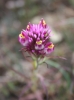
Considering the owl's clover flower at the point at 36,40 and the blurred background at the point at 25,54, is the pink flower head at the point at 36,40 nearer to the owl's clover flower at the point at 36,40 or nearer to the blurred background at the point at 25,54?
the owl's clover flower at the point at 36,40

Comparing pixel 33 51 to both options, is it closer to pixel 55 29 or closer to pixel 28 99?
pixel 28 99

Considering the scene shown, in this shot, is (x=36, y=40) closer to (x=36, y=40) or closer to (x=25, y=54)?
(x=36, y=40)

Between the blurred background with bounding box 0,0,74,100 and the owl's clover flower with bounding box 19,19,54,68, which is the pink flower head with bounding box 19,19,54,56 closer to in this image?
the owl's clover flower with bounding box 19,19,54,68

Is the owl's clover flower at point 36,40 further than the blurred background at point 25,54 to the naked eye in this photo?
No

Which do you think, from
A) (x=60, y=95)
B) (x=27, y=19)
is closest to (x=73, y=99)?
(x=60, y=95)

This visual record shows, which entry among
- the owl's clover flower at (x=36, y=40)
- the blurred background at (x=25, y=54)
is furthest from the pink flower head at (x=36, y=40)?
the blurred background at (x=25, y=54)

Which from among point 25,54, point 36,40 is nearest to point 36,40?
point 36,40

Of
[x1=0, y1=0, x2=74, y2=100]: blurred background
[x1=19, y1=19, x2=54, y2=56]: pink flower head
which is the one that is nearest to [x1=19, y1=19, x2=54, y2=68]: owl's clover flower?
[x1=19, y1=19, x2=54, y2=56]: pink flower head
